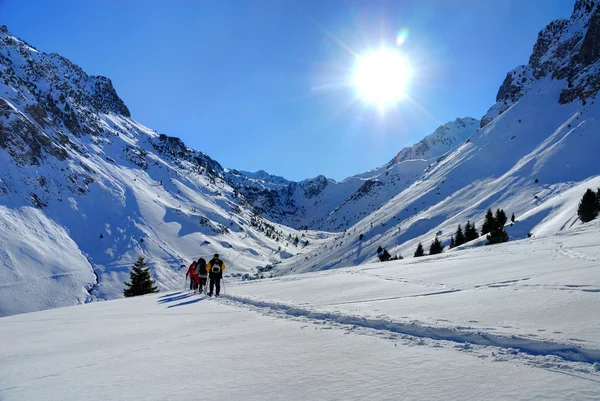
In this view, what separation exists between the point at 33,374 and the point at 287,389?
185 inches

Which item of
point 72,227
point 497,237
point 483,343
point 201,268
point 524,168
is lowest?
point 483,343

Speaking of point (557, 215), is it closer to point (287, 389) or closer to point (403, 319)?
point (403, 319)

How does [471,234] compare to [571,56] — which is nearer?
[471,234]

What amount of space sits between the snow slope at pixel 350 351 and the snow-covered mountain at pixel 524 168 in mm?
48780

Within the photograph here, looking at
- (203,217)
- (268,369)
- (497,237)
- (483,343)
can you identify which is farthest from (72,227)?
(483,343)

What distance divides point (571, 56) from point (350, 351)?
8097 inches

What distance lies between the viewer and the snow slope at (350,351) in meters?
4.21

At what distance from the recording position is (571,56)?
152 m

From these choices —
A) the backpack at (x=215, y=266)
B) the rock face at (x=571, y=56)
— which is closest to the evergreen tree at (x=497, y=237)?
the backpack at (x=215, y=266)

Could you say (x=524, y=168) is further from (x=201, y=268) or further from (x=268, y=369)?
(x=268, y=369)

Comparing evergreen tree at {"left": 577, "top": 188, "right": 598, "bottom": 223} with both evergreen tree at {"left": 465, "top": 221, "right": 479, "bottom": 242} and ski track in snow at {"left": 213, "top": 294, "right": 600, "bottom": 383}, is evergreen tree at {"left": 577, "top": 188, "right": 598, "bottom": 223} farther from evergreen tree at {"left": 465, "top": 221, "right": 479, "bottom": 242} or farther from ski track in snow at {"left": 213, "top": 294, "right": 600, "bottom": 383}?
ski track in snow at {"left": 213, "top": 294, "right": 600, "bottom": 383}

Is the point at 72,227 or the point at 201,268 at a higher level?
the point at 72,227

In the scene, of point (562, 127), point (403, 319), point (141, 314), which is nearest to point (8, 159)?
point (141, 314)

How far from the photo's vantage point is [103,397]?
4.50 meters
